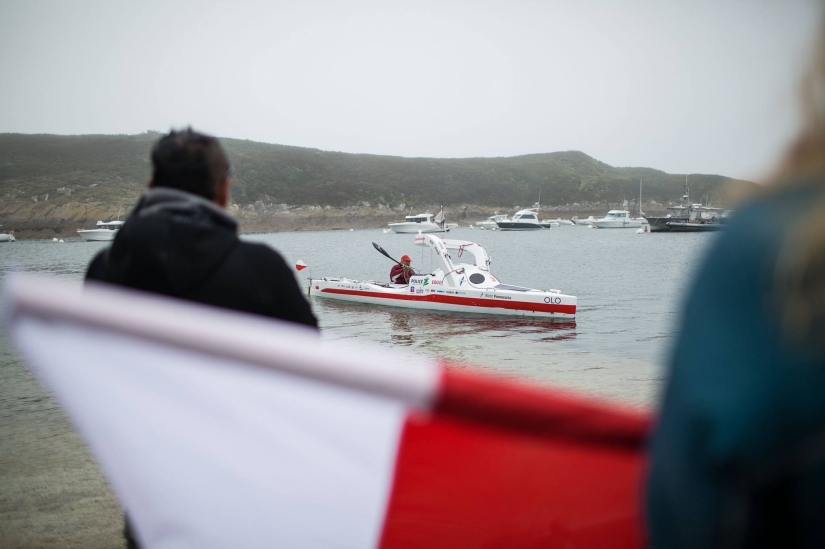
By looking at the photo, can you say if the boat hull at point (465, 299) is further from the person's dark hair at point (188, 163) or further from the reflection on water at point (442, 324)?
the person's dark hair at point (188, 163)

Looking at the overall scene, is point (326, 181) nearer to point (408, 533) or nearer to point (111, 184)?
point (111, 184)

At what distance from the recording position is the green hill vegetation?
116 m

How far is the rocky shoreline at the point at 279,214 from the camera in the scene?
100 metres

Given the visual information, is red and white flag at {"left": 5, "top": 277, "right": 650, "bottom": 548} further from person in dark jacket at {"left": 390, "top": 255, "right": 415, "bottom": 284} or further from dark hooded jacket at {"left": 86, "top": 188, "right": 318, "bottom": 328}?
person in dark jacket at {"left": 390, "top": 255, "right": 415, "bottom": 284}

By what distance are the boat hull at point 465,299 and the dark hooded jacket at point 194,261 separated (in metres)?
19.6

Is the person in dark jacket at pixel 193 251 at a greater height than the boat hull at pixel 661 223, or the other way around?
the person in dark jacket at pixel 193 251

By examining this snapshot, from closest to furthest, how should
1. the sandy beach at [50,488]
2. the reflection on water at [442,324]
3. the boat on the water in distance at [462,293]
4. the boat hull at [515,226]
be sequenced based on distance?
the sandy beach at [50,488] → the reflection on water at [442,324] → the boat on the water in distance at [462,293] → the boat hull at [515,226]

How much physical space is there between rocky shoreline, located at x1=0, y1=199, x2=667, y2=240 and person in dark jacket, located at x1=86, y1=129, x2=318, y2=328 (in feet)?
220

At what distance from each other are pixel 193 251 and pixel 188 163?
34 cm

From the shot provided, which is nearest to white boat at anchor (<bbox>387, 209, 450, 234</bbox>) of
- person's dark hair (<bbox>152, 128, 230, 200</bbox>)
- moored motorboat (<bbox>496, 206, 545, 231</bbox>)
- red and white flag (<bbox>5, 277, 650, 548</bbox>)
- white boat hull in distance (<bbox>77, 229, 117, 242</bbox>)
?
moored motorboat (<bbox>496, 206, 545, 231</bbox>)

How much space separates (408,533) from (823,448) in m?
1.11

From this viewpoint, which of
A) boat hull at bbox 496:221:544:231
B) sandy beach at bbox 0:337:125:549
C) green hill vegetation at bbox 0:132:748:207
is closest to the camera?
sandy beach at bbox 0:337:125:549

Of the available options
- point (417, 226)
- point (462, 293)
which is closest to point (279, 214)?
point (417, 226)

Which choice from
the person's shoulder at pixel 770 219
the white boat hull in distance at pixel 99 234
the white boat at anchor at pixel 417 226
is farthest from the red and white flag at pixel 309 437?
the white boat at anchor at pixel 417 226
